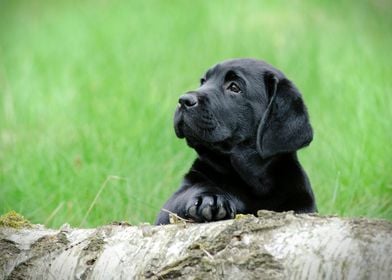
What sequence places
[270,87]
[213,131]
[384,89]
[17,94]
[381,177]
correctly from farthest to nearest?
[17,94] → [384,89] → [381,177] → [270,87] → [213,131]

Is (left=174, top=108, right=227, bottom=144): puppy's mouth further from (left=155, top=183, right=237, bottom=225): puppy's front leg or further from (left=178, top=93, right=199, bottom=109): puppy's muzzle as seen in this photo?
(left=155, top=183, right=237, bottom=225): puppy's front leg

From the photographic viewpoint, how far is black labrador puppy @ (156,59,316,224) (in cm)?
459

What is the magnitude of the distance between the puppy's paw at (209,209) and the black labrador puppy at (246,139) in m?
0.25

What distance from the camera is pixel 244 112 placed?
15.7 feet

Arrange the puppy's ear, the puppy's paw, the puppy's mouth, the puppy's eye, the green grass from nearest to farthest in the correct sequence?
the puppy's paw
the puppy's mouth
the puppy's ear
the puppy's eye
the green grass

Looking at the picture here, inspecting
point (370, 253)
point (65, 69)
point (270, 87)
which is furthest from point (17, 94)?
point (370, 253)

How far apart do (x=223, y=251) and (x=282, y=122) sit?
1510 millimetres

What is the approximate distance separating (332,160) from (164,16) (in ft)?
17.7

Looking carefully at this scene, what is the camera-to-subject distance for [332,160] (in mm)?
6848

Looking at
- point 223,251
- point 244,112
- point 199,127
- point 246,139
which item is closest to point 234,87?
point 244,112

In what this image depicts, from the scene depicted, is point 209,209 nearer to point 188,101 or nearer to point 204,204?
point 204,204

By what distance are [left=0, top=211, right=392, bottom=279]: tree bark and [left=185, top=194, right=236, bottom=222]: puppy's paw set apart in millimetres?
391

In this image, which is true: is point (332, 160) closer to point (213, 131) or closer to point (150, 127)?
point (150, 127)

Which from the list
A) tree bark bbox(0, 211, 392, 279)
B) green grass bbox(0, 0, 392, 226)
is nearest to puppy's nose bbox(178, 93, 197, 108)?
tree bark bbox(0, 211, 392, 279)
